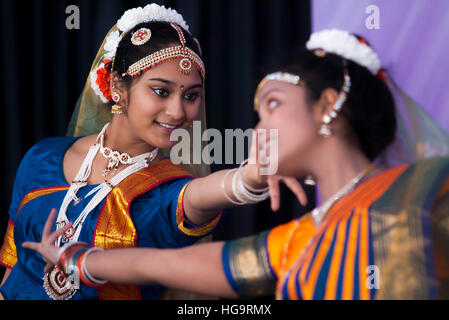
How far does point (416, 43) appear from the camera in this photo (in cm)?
155

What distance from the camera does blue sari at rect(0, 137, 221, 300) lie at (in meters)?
1.49

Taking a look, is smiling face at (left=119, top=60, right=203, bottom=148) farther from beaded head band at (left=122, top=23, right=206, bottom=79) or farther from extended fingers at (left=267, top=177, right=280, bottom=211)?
extended fingers at (left=267, top=177, right=280, bottom=211)

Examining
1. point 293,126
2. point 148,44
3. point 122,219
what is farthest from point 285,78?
point 122,219

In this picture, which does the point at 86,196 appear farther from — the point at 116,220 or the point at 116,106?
the point at 116,106

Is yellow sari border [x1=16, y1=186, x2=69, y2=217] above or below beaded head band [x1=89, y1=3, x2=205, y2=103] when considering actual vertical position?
below

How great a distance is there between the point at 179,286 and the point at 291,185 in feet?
1.16

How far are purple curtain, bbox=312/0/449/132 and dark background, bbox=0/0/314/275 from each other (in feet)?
1.28

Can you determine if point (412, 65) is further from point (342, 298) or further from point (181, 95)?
point (342, 298)

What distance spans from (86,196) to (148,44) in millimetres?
505

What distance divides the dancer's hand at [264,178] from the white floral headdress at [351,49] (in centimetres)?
26

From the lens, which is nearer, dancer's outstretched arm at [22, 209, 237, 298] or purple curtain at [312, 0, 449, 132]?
dancer's outstretched arm at [22, 209, 237, 298]

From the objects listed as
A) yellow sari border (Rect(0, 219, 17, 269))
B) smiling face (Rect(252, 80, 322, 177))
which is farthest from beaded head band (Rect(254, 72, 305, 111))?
yellow sari border (Rect(0, 219, 17, 269))

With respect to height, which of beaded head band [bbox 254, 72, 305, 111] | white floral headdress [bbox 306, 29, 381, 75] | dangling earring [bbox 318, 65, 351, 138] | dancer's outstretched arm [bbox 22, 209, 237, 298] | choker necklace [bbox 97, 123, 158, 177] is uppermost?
white floral headdress [bbox 306, 29, 381, 75]
